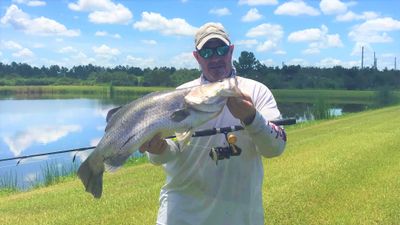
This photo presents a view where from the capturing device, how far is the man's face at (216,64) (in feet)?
10.3

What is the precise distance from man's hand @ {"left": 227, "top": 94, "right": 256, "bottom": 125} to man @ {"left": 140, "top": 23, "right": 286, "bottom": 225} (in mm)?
223

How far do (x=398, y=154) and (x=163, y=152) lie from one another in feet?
33.7

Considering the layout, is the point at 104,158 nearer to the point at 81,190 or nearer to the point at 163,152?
the point at 163,152

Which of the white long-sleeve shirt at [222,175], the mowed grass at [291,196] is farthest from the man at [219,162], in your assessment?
the mowed grass at [291,196]

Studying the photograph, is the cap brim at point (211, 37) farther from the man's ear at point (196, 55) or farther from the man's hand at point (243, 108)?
the man's hand at point (243, 108)

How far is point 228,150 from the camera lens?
3.01m

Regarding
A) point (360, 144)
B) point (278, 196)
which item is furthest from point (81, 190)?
point (360, 144)

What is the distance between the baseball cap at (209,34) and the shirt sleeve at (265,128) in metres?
0.36

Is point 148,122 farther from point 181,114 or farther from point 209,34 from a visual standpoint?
point 209,34

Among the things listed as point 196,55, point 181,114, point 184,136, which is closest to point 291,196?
point 196,55

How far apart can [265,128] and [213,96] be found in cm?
40

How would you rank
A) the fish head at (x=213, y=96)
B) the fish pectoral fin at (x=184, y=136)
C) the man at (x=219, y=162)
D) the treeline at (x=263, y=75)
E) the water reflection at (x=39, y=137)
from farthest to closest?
the treeline at (x=263, y=75) → the water reflection at (x=39, y=137) → the man at (x=219, y=162) → the fish pectoral fin at (x=184, y=136) → the fish head at (x=213, y=96)

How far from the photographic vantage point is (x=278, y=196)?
26.2ft

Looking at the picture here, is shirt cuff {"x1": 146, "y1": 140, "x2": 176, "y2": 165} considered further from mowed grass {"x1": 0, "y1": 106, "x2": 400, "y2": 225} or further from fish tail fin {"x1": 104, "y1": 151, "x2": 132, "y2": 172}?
mowed grass {"x1": 0, "y1": 106, "x2": 400, "y2": 225}
